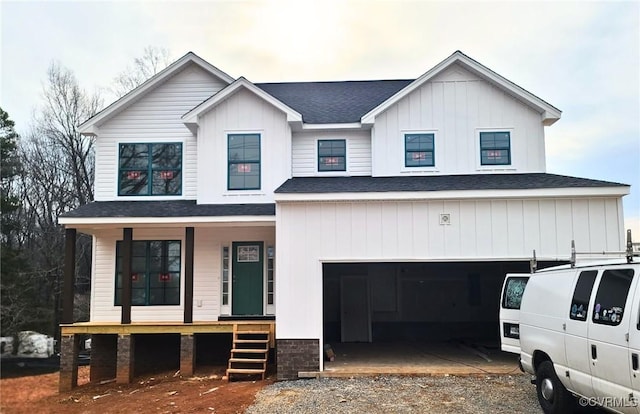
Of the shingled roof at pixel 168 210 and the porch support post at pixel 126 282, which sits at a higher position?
the shingled roof at pixel 168 210

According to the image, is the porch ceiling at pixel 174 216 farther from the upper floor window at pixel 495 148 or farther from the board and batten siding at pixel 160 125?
the upper floor window at pixel 495 148

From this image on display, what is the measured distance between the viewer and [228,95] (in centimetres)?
1308

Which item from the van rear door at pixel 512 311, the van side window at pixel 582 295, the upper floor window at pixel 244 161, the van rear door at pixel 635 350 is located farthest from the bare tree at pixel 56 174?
the van rear door at pixel 635 350

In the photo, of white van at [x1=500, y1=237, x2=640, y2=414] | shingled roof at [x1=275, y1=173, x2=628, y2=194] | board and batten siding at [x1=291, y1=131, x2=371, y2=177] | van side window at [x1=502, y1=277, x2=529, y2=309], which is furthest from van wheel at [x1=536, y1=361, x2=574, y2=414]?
board and batten siding at [x1=291, y1=131, x2=371, y2=177]

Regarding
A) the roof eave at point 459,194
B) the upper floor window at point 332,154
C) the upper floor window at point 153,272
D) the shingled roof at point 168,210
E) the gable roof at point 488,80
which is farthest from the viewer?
the upper floor window at point 332,154

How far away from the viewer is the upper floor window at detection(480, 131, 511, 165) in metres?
12.9

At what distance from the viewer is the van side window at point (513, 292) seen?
8258mm

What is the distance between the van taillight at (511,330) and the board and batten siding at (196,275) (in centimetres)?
673

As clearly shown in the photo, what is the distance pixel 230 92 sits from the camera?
42.7 feet

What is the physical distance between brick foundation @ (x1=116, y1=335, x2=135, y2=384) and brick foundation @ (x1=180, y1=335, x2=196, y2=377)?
1.38m

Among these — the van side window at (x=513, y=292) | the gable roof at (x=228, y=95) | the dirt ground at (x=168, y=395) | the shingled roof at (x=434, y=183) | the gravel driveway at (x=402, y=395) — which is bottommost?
the dirt ground at (x=168, y=395)

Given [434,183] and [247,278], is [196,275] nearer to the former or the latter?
[247,278]

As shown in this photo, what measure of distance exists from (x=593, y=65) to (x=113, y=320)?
1579cm

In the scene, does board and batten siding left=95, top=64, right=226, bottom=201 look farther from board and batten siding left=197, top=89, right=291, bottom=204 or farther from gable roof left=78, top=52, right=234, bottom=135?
board and batten siding left=197, top=89, right=291, bottom=204
